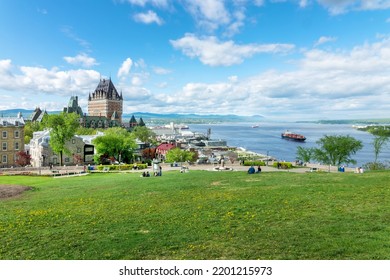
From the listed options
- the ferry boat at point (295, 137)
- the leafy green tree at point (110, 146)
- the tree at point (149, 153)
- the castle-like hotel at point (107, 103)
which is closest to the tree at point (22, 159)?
the leafy green tree at point (110, 146)

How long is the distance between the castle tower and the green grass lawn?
497ft

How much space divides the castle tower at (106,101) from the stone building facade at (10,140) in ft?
350

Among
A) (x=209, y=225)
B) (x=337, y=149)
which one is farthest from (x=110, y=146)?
(x=209, y=225)

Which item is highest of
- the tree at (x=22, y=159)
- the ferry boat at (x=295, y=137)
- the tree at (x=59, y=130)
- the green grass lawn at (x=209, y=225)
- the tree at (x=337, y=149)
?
the ferry boat at (x=295, y=137)

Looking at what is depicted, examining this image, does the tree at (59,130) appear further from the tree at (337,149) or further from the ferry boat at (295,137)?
the ferry boat at (295,137)

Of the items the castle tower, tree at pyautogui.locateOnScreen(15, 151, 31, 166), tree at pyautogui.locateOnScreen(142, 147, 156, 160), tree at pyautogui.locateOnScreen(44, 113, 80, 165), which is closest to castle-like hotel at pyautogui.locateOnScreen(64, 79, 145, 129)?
the castle tower

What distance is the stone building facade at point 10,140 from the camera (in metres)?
56.7

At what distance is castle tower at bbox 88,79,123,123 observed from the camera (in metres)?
166

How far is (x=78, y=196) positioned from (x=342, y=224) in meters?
15.7

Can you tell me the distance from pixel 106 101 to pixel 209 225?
16095 centimetres

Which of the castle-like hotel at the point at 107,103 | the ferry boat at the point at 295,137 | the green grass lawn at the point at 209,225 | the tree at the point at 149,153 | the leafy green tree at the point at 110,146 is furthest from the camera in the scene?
the castle-like hotel at the point at 107,103
